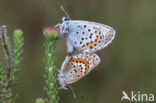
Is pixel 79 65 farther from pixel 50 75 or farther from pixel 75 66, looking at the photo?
pixel 50 75

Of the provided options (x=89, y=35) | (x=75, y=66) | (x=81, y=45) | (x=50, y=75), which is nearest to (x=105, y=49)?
(x=89, y=35)

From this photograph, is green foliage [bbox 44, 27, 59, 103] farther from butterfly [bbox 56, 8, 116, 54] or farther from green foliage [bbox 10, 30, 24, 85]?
butterfly [bbox 56, 8, 116, 54]

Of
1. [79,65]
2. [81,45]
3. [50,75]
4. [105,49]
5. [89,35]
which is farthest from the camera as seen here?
[105,49]

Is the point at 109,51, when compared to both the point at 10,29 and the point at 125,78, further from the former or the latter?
the point at 10,29

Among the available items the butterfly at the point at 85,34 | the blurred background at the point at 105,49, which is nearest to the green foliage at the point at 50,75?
the butterfly at the point at 85,34

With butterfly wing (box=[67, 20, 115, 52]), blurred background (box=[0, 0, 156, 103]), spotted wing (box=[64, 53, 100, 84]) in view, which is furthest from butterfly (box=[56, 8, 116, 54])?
blurred background (box=[0, 0, 156, 103])

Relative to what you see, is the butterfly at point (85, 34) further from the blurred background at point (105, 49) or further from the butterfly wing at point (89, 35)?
the blurred background at point (105, 49)

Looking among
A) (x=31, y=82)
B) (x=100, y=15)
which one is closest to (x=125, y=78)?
(x=100, y=15)

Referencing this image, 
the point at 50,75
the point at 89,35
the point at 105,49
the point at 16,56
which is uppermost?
the point at 89,35
